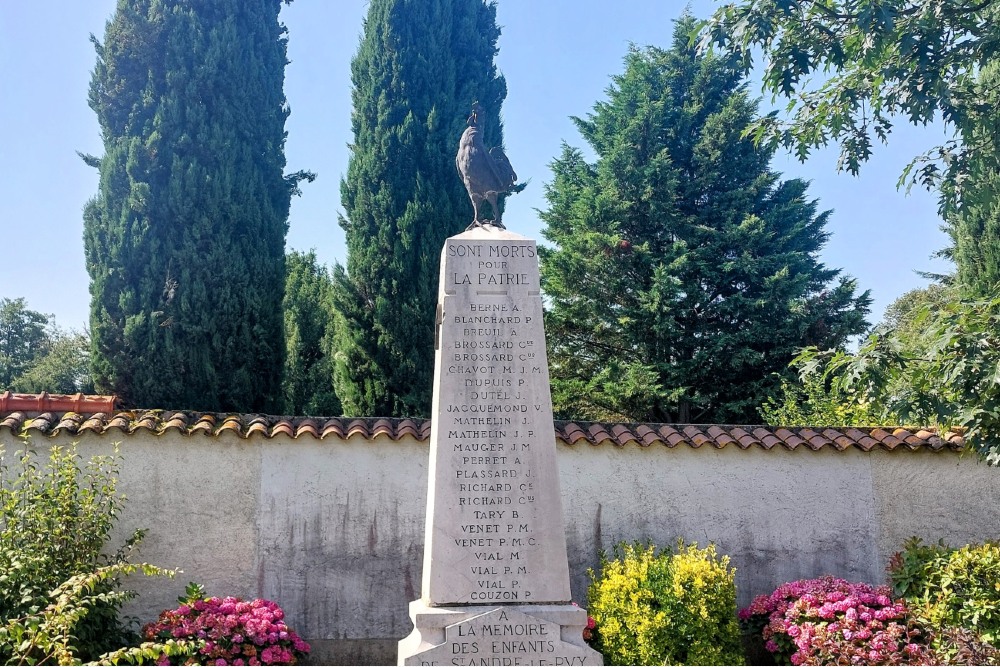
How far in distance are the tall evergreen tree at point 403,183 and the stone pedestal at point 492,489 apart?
24.6 ft

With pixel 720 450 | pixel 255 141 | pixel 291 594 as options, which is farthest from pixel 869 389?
pixel 255 141

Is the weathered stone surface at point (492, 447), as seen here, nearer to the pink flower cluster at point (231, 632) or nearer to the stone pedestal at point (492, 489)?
the stone pedestal at point (492, 489)

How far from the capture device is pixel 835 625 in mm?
6629

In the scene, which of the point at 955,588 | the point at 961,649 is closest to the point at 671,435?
the point at 955,588

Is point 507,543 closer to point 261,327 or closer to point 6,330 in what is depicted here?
point 261,327

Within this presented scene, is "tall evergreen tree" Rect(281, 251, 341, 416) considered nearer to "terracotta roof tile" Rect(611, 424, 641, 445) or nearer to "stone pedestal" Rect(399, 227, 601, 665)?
"terracotta roof tile" Rect(611, 424, 641, 445)

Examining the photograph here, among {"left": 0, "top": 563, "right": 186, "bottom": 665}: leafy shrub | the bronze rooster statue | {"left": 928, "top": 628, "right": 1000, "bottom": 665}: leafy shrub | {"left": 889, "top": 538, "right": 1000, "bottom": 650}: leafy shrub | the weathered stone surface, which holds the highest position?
the bronze rooster statue

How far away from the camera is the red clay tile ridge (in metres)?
7.98

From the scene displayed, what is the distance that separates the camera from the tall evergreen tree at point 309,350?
49.6ft

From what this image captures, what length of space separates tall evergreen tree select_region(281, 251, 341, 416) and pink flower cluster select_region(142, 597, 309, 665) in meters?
7.15

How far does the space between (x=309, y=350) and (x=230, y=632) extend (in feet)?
35.5

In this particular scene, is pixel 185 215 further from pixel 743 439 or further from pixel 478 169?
pixel 743 439

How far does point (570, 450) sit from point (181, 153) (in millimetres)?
8007

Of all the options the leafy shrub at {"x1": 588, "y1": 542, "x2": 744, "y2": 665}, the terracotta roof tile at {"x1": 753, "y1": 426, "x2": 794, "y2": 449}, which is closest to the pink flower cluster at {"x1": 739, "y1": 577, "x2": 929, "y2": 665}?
the leafy shrub at {"x1": 588, "y1": 542, "x2": 744, "y2": 665}
